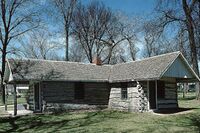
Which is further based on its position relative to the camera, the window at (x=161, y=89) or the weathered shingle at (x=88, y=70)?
the window at (x=161, y=89)

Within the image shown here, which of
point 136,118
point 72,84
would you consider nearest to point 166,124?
point 136,118

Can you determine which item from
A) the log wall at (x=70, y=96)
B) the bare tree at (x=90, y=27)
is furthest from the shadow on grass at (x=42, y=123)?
the bare tree at (x=90, y=27)

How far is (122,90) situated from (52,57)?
5154cm

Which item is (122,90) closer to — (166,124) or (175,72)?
(175,72)

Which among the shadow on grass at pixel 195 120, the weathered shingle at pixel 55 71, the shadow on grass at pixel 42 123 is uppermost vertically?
the weathered shingle at pixel 55 71

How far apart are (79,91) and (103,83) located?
2490 millimetres

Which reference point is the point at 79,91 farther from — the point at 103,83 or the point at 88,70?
the point at 88,70

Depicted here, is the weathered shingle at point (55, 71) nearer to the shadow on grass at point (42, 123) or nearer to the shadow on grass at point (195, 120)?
the shadow on grass at point (42, 123)

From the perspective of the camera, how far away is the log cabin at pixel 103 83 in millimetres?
24281

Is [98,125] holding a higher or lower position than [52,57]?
lower

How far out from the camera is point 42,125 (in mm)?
18938

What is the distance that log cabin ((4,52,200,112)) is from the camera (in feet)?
79.7

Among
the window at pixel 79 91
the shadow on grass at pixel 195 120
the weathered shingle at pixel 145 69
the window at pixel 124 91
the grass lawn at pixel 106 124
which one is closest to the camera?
the grass lawn at pixel 106 124

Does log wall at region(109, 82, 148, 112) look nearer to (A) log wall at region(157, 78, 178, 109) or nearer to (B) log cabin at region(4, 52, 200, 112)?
(B) log cabin at region(4, 52, 200, 112)
